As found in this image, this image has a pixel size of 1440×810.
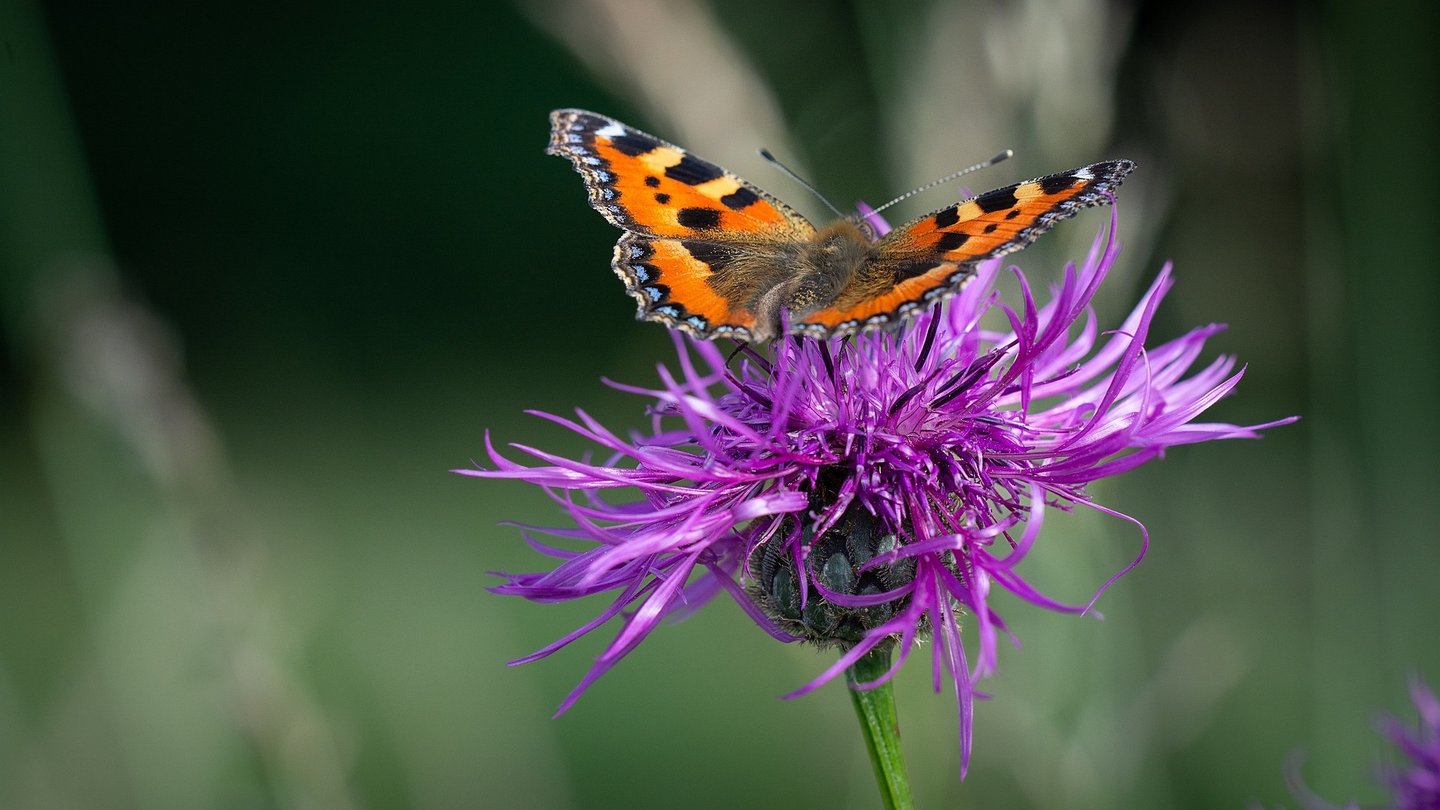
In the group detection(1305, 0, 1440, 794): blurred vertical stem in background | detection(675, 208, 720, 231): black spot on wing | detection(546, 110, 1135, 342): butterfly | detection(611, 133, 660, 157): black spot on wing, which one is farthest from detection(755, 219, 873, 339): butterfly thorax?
detection(1305, 0, 1440, 794): blurred vertical stem in background

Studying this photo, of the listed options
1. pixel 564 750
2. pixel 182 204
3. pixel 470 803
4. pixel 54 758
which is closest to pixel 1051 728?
pixel 470 803

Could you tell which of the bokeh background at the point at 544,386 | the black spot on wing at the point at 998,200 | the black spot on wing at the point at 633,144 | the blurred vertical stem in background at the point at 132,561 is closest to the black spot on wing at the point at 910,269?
the black spot on wing at the point at 998,200

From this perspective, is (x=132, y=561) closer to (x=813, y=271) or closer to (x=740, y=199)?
(x=740, y=199)

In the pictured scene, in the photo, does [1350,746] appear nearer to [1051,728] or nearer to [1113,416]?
[1051,728]

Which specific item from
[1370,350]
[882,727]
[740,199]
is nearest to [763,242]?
[740,199]

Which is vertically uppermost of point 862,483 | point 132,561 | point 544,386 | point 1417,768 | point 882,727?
point 544,386

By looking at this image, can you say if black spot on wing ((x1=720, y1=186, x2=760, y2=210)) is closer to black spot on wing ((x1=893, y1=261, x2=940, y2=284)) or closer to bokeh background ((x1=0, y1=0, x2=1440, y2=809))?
black spot on wing ((x1=893, y1=261, x2=940, y2=284))

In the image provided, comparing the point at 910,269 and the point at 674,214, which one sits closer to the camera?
the point at 910,269
